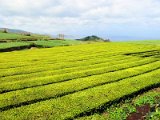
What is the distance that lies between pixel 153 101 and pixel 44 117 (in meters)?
8.30

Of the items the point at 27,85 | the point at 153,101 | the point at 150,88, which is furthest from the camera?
the point at 150,88

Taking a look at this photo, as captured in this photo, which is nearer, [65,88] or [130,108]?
[130,108]

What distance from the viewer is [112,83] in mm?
25125

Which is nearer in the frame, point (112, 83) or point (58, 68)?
point (112, 83)

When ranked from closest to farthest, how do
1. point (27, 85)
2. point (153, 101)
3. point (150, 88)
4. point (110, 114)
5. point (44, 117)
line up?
point (44, 117) → point (110, 114) → point (153, 101) → point (27, 85) → point (150, 88)

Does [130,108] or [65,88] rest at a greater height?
[65,88]

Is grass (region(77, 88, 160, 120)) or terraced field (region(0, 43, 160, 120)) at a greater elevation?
terraced field (region(0, 43, 160, 120))

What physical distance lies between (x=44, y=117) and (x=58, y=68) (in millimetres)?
14483

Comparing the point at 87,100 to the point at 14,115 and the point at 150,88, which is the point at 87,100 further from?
the point at 150,88

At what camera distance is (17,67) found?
106ft

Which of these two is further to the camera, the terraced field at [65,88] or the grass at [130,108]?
the terraced field at [65,88]

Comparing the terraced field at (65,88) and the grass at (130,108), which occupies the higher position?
the terraced field at (65,88)

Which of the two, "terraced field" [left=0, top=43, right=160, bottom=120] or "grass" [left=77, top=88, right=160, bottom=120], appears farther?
"terraced field" [left=0, top=43, right=160, bottom=120]

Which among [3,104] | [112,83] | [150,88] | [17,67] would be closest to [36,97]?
[3,104]
